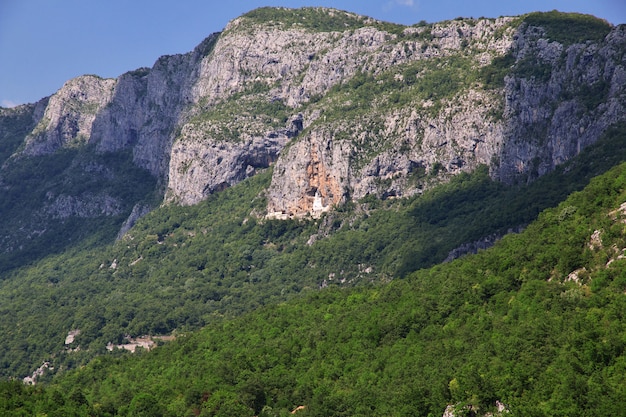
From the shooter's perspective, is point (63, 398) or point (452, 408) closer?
point (452, 408)

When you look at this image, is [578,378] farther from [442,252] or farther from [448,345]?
[442,252]

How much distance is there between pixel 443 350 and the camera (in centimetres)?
11569

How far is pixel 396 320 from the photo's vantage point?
132m

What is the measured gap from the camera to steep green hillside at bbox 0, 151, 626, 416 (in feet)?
318

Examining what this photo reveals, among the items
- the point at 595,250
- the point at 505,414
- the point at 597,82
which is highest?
the point at 597,82

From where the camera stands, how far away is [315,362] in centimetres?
13162

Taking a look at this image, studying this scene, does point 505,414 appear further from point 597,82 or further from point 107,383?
point 597,82

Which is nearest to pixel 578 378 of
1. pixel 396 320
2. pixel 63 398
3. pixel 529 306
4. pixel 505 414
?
pixel 505 414

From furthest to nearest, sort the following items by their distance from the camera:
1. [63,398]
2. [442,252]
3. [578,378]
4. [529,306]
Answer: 1. [442,252]
2. [63,398]
3. [529,306]
4. [578,378]

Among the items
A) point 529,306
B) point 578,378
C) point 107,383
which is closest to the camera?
point 578,378

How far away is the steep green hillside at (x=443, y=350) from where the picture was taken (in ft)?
318

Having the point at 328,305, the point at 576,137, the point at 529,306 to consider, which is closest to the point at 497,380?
the point at 529,306

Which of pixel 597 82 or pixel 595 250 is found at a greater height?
pixel 597 82

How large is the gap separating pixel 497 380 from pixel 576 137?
100942 millimetres
